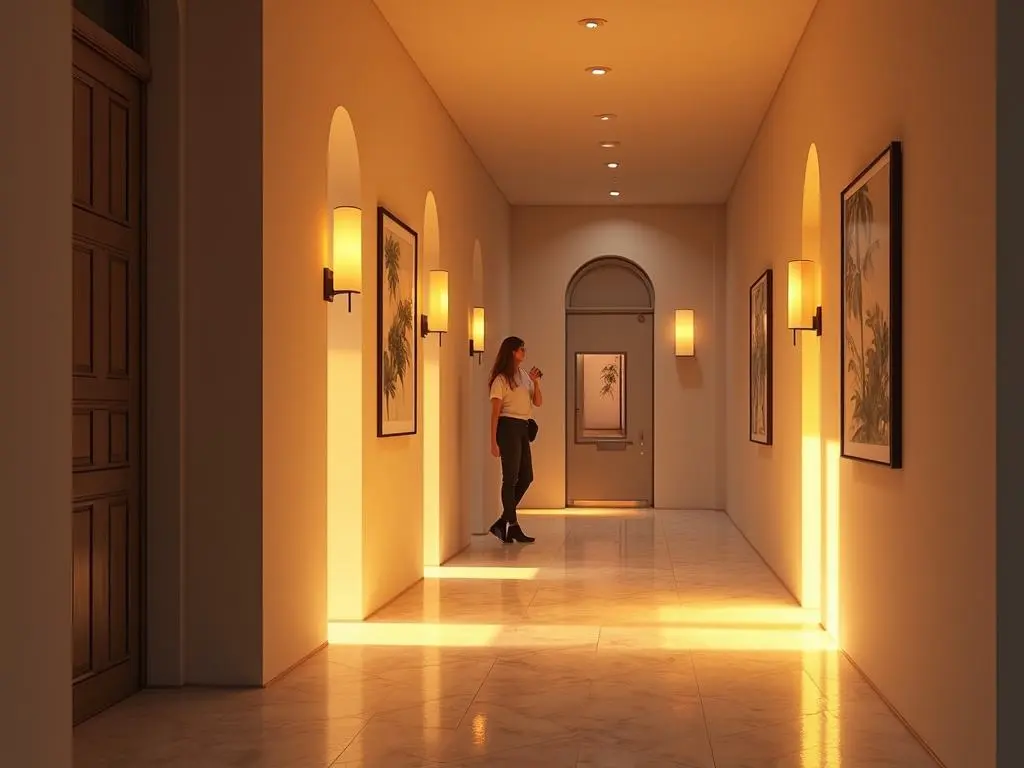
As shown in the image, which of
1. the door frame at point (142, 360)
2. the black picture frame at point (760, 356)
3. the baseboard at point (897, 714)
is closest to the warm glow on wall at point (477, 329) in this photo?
the black picture frame at point (760, 356)

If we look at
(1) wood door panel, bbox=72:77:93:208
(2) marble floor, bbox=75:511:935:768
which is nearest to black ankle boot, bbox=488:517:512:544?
(2) marble floor, bbox=75:511:935:768

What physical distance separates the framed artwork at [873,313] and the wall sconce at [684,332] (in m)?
8.80

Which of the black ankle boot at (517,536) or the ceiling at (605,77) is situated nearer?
the ceiling at (605,77)

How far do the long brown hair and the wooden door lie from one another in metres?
Result: 6.10

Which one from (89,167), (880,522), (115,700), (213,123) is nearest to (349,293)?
(213,123)

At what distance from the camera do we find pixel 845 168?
21.4 feet

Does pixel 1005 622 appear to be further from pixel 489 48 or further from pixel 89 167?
pixel 489 48

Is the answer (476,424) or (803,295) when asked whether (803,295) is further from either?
(476,424)

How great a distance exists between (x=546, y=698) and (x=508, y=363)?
20.4ft

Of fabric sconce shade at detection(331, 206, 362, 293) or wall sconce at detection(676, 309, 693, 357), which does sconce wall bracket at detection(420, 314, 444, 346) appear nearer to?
fabric sconce shade at detection(331, 206, 362, 293)

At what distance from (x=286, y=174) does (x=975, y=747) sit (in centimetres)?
373

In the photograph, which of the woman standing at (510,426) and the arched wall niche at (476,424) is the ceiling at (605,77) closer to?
the arched wall niche at (476,424)

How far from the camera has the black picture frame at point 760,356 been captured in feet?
32.2

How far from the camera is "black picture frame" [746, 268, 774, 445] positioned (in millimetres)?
9820
